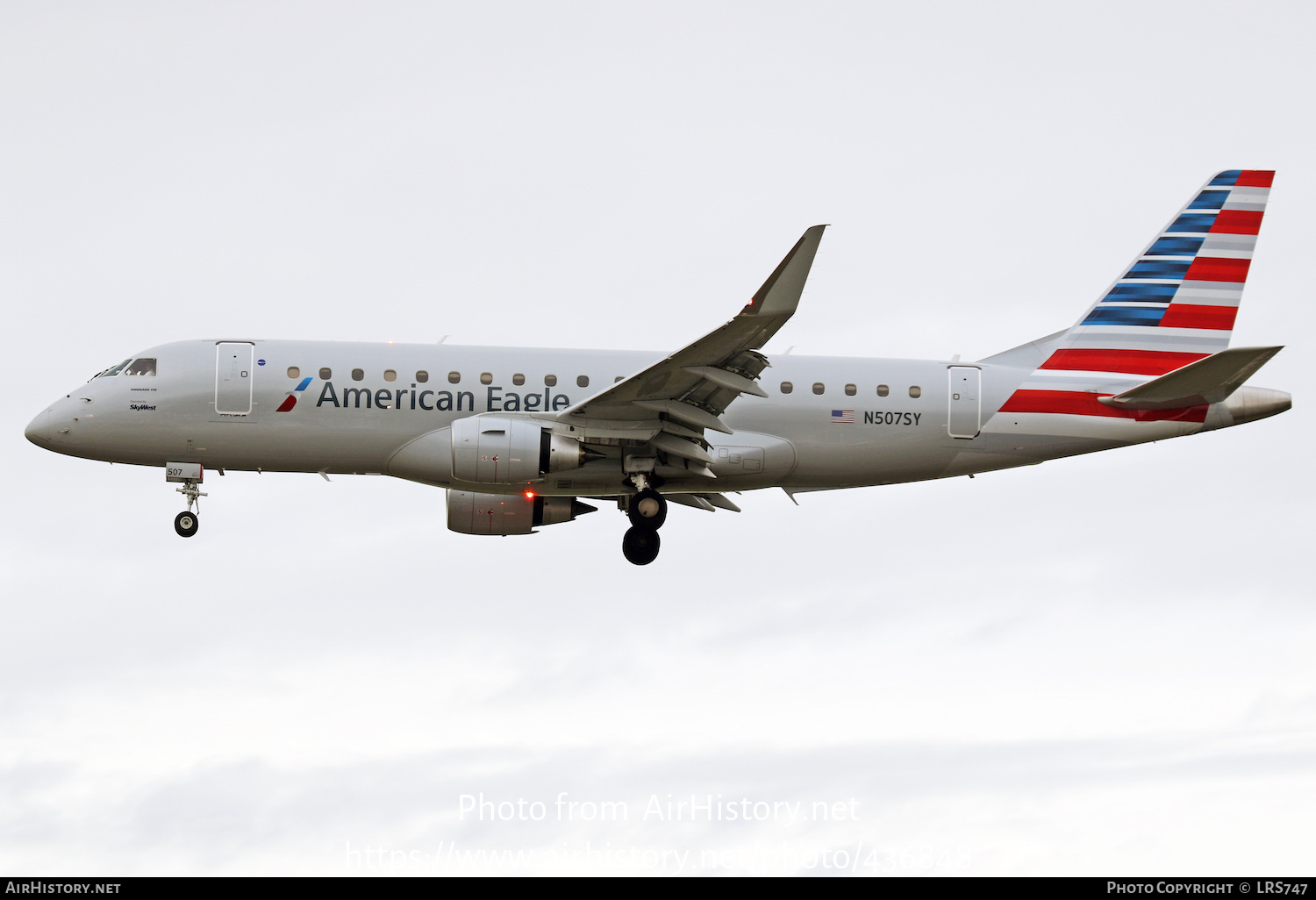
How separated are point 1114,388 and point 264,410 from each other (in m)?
18.2

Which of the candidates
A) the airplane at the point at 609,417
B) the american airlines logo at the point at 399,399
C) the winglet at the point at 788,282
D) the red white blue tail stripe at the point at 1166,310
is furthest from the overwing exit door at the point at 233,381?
the red white blue tail stripe at the point at 1166,310

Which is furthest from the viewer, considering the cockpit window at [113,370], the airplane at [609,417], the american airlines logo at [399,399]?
the cockpit window at [113,370]

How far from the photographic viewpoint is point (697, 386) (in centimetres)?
3016

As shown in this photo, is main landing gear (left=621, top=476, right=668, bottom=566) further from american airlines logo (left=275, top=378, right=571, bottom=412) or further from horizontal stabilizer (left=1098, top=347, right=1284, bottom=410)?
horizontal stabilizer (left=1098, top=347, right=1284, bottom=410)

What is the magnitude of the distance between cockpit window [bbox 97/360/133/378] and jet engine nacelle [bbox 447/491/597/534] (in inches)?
296

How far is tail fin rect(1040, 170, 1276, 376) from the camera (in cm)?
3431

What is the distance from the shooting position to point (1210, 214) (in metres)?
35.7

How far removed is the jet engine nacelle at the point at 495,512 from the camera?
34.6m

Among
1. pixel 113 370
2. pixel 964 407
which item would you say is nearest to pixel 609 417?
pixel 964 407

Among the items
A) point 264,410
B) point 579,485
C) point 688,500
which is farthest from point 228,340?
point 688,500

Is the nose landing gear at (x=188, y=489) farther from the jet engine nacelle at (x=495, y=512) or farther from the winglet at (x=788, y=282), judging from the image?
the winglet at (x=788, y=282)

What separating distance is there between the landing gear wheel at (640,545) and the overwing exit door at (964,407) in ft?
22.4

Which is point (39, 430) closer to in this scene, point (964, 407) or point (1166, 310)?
point (964, 407)

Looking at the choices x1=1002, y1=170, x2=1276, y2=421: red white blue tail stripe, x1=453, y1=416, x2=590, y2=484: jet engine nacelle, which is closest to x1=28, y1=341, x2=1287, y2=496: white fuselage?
x1=453, y1=416, x2=590, y2=484: jet engine nacelle
